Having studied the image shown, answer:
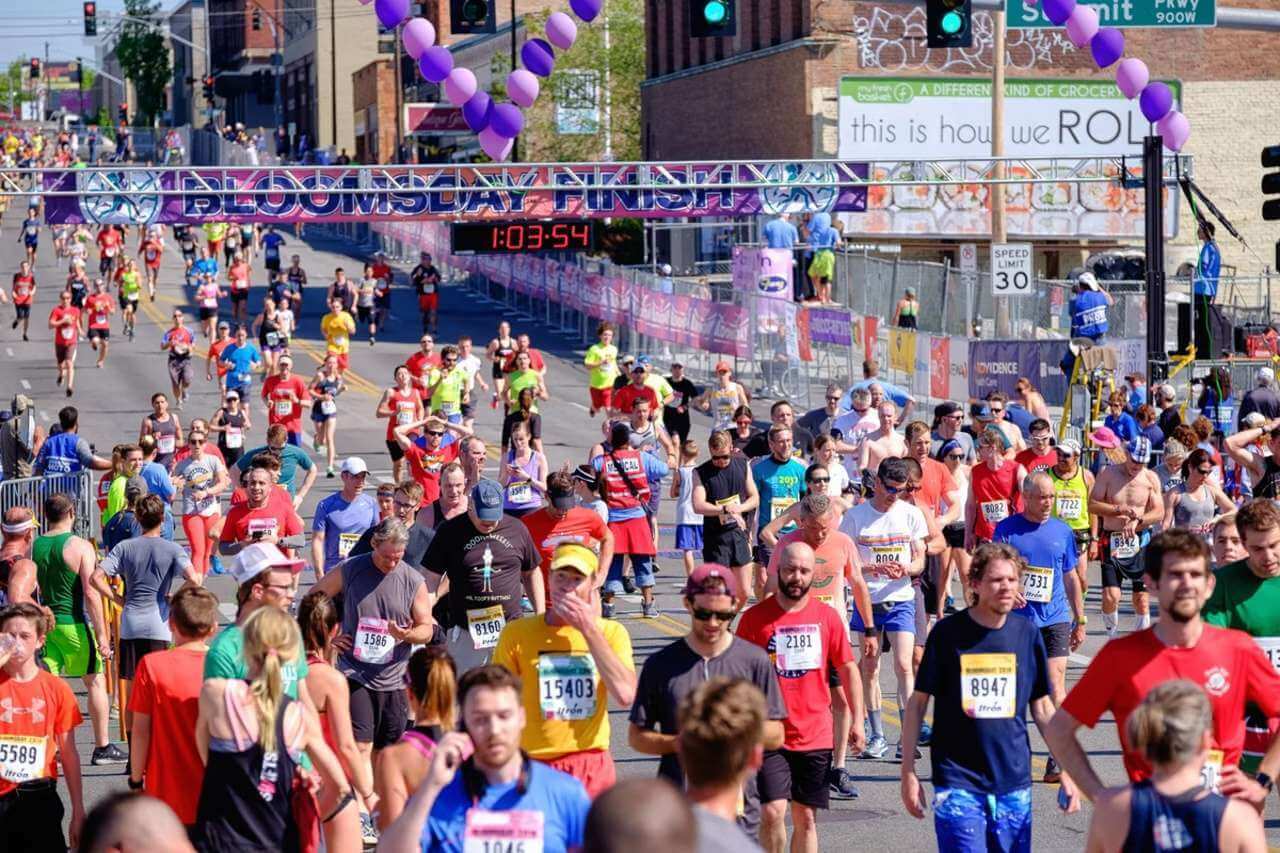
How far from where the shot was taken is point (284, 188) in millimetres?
33188

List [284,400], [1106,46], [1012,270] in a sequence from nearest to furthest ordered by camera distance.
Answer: [284,400] < [1106,46] < [1012,270]

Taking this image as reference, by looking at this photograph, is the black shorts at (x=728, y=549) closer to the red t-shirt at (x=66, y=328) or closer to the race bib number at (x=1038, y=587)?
the race bib number at (x=1038, y=587)

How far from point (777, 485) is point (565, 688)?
796cm

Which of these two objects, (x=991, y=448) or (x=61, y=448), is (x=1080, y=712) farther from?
(x=61, y=448)

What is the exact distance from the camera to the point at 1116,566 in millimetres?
15383

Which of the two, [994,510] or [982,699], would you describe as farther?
[994,510]

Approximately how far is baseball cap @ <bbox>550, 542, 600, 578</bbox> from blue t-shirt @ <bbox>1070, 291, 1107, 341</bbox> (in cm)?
1839

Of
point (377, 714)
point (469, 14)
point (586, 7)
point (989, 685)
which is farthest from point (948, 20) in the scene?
point (989, 685)

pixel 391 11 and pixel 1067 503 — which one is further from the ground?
pixel 391 11

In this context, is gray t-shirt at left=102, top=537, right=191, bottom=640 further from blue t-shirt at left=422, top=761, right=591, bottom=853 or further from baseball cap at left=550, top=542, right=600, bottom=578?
blue t-shirt at left=422, top=761, right=591, bottom=853

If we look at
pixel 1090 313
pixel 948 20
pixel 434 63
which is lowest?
pixel 1090 313

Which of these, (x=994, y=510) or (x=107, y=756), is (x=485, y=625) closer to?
(x=107, y=756)

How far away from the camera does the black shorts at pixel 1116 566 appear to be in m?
15.2

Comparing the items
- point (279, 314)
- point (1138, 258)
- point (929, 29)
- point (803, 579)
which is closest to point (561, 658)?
point (803, 579)
